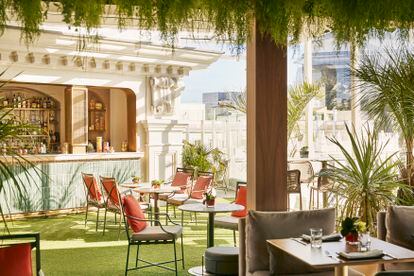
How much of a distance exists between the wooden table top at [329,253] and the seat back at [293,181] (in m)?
4.09

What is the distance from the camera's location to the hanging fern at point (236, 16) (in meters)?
3.25

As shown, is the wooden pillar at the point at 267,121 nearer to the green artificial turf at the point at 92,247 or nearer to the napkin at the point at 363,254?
the napkin at the point at 363,254

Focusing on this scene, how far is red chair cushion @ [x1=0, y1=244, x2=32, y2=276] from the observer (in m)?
3.83

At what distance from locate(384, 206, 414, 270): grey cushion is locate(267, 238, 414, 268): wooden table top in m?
0.52

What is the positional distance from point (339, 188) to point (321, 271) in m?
1.21

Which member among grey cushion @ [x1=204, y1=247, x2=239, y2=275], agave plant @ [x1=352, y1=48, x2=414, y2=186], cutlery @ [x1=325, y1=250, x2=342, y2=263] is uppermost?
agave plant @ [x1=352, y1=48, x2=414, y2=186]

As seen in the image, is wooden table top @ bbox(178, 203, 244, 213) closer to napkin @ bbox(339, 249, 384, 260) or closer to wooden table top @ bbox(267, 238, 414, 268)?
wooden table top @ bbox(267, 238, 414, 268)

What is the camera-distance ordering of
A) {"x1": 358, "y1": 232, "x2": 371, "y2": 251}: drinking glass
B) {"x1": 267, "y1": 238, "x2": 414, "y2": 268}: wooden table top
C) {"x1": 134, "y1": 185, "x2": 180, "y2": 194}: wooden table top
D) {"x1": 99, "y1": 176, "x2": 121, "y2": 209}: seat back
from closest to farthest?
{"x1": 267, "y1": 238, "x2": 414, "y2": 268}: wooden table top → {"x1": 358, "y1": 232, "x2": 371, "y2": 251}: drinking glass → {"x1": 99, "y1": 176, "x2": 121, "y2": 209}: seat back → {"x1": 134, "y1": 185, "x2": 180, "y2": 194}: wooden table top

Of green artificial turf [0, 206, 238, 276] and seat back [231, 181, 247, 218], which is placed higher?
seat back [231, 181, 247, 218]

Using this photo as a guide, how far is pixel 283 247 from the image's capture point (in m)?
3.79

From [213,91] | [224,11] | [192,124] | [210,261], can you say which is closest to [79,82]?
[192,124]

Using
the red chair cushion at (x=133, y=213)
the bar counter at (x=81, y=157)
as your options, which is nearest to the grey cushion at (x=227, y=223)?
the red chair cushion at (x=133, y=213)

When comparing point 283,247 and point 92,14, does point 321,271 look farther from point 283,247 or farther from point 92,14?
point 92,14

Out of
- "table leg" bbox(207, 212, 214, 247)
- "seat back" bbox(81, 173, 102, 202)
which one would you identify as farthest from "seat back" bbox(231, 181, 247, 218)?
"seat back" bbox(81, 173, 102, 202)
